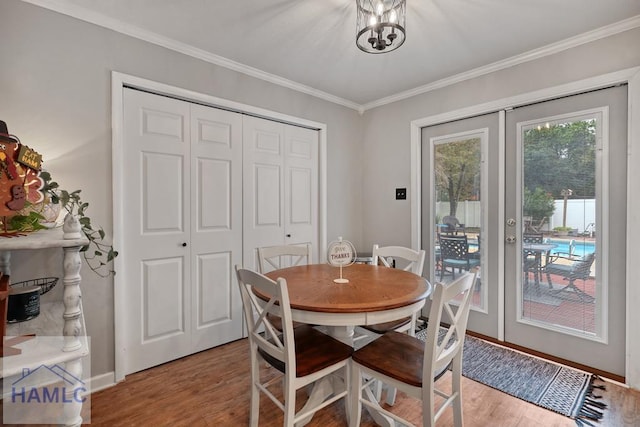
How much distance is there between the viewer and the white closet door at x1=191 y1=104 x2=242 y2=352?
2.50m

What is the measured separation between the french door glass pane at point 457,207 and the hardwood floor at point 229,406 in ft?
3.43

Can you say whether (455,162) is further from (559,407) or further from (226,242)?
(226,242)

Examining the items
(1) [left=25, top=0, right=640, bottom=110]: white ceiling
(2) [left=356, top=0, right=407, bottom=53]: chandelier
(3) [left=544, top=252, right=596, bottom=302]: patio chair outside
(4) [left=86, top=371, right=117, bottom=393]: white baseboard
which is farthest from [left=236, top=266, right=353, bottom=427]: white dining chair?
(3) [left=544, top=252, right=596, bottom=302]: patio chair outside

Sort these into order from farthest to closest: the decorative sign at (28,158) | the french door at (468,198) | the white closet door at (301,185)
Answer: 1. the white closet door at (301,185)
2. the french door at (468,198)
3. the decorative sign at (28,158)

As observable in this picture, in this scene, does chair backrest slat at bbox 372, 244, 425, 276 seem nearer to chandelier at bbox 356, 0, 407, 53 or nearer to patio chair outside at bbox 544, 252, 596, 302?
patio chair outside at bbox 544, 252, 596, 302

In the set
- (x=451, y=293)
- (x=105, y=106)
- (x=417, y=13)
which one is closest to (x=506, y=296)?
(x=451, y=293)

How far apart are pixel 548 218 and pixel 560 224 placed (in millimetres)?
89

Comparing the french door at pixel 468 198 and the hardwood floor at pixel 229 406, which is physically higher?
the french door at pixel 468 198

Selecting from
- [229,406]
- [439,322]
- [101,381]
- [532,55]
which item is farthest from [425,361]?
[532,55]

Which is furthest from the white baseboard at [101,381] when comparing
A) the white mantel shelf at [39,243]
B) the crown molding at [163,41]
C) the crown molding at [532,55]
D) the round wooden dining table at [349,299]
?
the crown molding at [532,55]

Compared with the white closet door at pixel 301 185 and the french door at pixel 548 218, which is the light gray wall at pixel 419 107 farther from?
the white closet door at pixel 301 185

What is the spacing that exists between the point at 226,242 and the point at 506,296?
2484mm

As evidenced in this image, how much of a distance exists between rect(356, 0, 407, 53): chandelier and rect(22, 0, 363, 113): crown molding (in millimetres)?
1085

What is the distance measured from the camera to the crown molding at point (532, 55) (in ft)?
6.77
